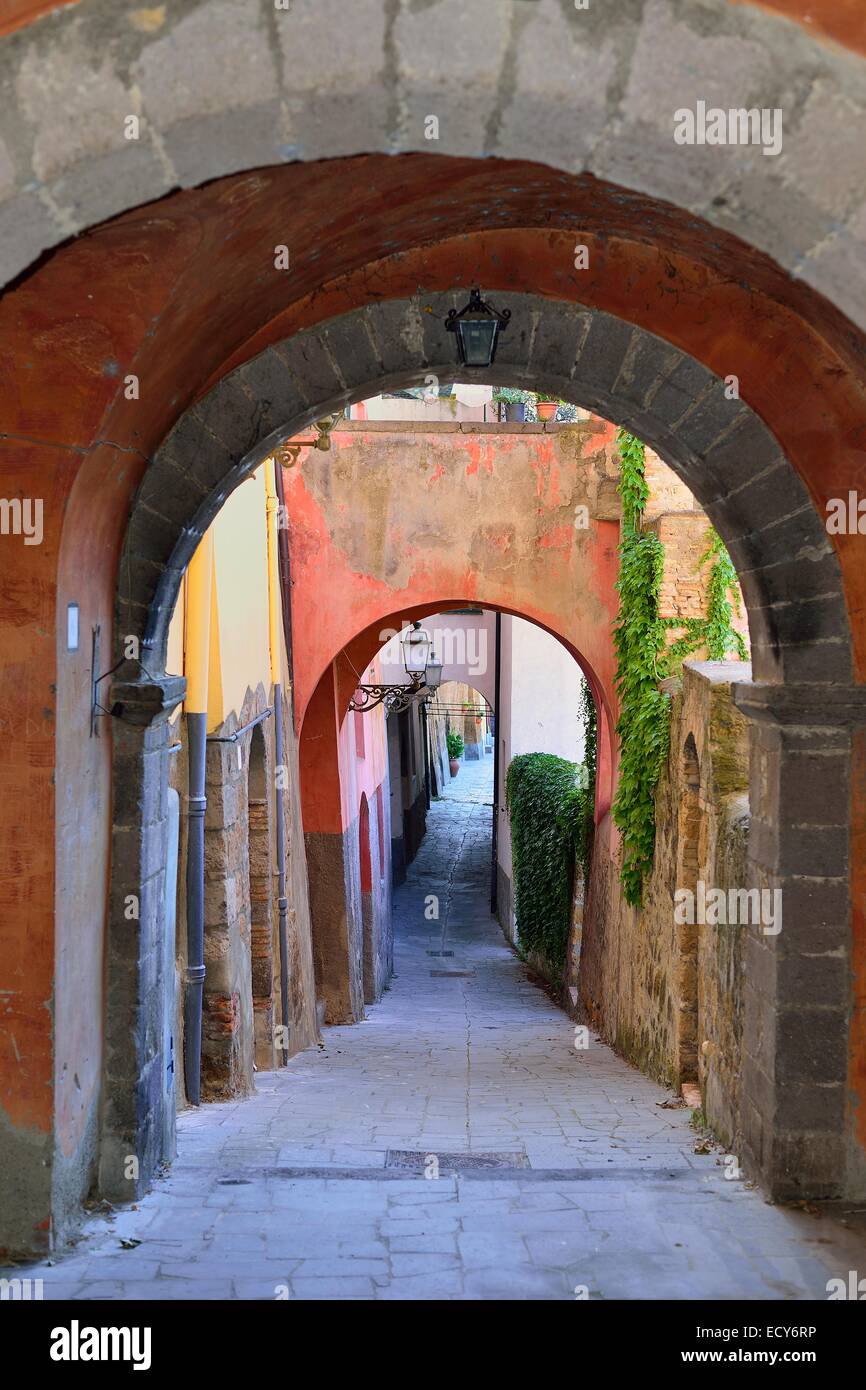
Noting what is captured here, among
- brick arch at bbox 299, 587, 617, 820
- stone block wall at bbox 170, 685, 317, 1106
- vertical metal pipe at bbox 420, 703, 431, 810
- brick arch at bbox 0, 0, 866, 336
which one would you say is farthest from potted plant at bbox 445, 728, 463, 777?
brick arch at bbox 0, 0, 866, 336

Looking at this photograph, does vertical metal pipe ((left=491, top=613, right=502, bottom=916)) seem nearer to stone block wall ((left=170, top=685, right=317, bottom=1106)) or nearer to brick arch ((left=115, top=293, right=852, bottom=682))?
stone block wall ((left=170, top=685, right=317, bottom=1106))

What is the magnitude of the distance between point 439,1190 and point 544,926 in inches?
338

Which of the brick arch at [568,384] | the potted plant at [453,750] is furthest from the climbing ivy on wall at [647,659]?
the potted plant at [453,750]

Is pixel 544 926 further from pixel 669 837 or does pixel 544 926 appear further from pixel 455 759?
pixel 455 759

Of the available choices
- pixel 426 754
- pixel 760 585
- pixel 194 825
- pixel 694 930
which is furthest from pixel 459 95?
pixel 426 754

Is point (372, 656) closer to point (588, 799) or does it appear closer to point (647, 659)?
point (588, 799)

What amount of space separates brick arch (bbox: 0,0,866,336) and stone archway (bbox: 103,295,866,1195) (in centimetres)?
233

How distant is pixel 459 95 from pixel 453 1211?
3944mm

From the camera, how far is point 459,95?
8.43ft

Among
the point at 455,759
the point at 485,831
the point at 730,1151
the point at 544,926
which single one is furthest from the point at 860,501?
the point at 455,759

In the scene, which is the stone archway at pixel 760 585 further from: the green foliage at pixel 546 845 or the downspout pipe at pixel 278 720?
the green foliage at pixel 546 845

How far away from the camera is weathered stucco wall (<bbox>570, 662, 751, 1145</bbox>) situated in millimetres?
6305

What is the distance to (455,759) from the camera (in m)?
39.4

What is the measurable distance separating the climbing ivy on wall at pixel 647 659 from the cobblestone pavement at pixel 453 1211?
1.68m
